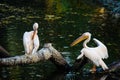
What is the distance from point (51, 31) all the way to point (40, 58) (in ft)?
30.8

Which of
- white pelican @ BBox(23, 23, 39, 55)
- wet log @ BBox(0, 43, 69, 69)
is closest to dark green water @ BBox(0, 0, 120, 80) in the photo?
wet log @ BBox(0, 43, 69, 69)

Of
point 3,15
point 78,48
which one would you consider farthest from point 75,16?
point 78,48

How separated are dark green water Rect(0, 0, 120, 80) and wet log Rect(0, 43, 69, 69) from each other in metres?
0.46

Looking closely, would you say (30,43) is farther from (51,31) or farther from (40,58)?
(51,31)

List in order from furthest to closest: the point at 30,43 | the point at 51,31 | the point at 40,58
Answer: the point at 51,31, the point at 30,43, the point at 40,58

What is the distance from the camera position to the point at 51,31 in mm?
23625

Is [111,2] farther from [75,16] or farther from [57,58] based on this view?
[57,58]

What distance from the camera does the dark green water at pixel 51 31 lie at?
15.1 metres

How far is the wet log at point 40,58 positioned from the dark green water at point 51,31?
0.46 m

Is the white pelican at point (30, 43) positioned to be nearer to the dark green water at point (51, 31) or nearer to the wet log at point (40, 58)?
the wet log at point (40, 58)

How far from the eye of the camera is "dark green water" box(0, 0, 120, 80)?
15109mm

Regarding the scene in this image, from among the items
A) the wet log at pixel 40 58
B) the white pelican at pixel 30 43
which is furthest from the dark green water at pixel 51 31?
the white pelican at pixel 30 43

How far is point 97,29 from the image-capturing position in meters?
25.2

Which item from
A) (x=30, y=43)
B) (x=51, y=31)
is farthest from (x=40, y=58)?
(x=51, y=31)
